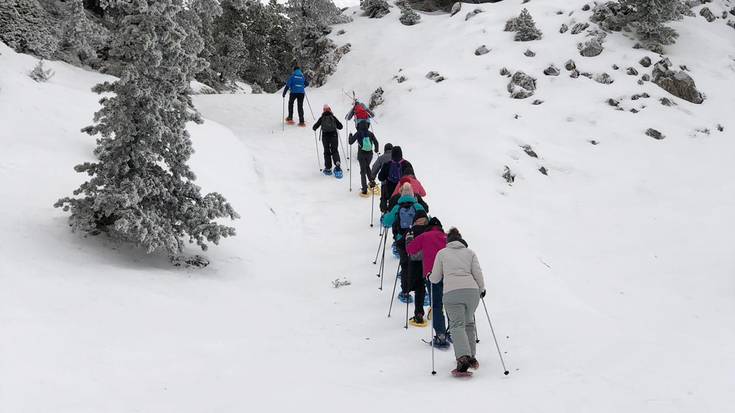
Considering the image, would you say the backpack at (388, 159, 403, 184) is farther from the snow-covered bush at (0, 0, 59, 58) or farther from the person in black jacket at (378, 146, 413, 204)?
the snow-covered bush at (0, 0, 59, 58)

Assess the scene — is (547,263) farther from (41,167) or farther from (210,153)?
(41,167)

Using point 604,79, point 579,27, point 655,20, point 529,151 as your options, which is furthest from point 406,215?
point 655,20

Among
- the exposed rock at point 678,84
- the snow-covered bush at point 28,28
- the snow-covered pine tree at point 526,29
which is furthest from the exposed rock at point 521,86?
the snow-covered bush at point 28,28

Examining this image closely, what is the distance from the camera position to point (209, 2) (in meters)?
18.3

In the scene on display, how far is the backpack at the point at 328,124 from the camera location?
679 inches

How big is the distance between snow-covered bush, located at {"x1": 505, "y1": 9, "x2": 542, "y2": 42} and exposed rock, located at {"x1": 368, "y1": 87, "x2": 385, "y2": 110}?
7141 mm

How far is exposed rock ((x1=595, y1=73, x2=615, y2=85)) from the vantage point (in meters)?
23.0

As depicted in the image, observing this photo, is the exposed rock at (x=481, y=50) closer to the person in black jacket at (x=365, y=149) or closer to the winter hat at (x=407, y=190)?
the person in black jacket at (x=365, y=149)

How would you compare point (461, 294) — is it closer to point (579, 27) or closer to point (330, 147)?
point (330, 147)

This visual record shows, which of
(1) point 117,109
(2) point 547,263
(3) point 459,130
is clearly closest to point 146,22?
(1) point 117,109

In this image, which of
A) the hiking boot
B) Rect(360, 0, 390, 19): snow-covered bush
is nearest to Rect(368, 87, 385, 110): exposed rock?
Result: Rect(360, 0, 390, 19): snow-covered bush

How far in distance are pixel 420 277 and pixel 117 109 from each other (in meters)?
5.66

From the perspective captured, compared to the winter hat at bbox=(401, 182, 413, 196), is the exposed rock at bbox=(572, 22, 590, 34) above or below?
above

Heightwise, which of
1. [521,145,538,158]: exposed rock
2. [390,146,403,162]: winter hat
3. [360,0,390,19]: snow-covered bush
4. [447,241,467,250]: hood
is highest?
[360,0,390,19]: snow-covered bush
